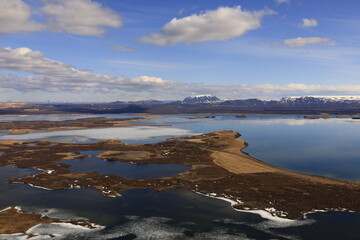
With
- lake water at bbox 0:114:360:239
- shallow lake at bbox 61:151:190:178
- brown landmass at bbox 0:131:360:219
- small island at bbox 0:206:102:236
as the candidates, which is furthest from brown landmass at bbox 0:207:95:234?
shallow lake at bbox 61:151:190:178

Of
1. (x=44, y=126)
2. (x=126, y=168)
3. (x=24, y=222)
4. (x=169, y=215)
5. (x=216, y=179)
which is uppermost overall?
(x=44, y=126)

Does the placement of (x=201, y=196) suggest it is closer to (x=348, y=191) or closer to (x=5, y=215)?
(x=348, y=191)

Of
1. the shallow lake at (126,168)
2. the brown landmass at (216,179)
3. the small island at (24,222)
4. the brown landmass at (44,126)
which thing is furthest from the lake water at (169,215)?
the brown landmass at (44,126)

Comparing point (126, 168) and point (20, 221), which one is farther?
point (126, 168)

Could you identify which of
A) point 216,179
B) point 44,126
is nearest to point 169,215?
point 216,179

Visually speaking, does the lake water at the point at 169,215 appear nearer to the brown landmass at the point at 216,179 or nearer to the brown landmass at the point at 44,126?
the brown landmass at the point at 216,179

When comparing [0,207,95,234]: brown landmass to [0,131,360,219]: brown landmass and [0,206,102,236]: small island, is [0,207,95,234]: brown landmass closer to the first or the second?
[0,206,102,236]: small island

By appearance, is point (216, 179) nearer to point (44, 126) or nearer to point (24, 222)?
point (24, 222)
